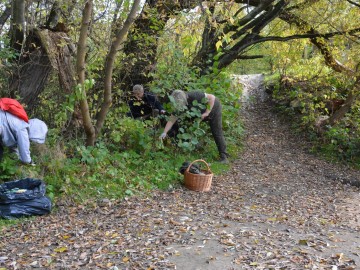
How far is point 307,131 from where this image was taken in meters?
11.4

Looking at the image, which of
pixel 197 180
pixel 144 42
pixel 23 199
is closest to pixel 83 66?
pixel 23 199

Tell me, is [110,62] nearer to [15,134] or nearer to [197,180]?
[15,134]

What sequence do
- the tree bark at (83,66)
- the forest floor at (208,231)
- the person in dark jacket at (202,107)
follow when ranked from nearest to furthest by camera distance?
1. the forest floor at (208,231)
2. the tree bark at (83,66)
3. the person in dark jacket at (202,107)

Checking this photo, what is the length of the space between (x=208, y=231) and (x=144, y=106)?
3565mm

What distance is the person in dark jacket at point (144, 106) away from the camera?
287 inches

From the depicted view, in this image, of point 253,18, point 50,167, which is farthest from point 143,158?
point 253,18

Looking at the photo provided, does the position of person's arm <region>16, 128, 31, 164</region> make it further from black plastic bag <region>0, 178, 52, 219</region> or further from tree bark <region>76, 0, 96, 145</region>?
tree bark <region>76, 0, 96, 145</region>

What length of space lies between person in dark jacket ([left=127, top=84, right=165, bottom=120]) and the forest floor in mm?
1656

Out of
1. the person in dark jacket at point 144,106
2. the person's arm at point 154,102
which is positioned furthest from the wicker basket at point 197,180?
the person's arm at point 154,102

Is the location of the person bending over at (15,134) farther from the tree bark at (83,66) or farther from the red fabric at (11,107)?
the tree bark at (83,66)

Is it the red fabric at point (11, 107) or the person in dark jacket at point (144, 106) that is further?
the person in dark jacket at point (144, 106)

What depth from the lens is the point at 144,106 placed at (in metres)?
7.55

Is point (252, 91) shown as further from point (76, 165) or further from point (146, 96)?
point (76, 165)

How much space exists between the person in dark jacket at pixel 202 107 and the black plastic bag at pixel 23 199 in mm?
2489
